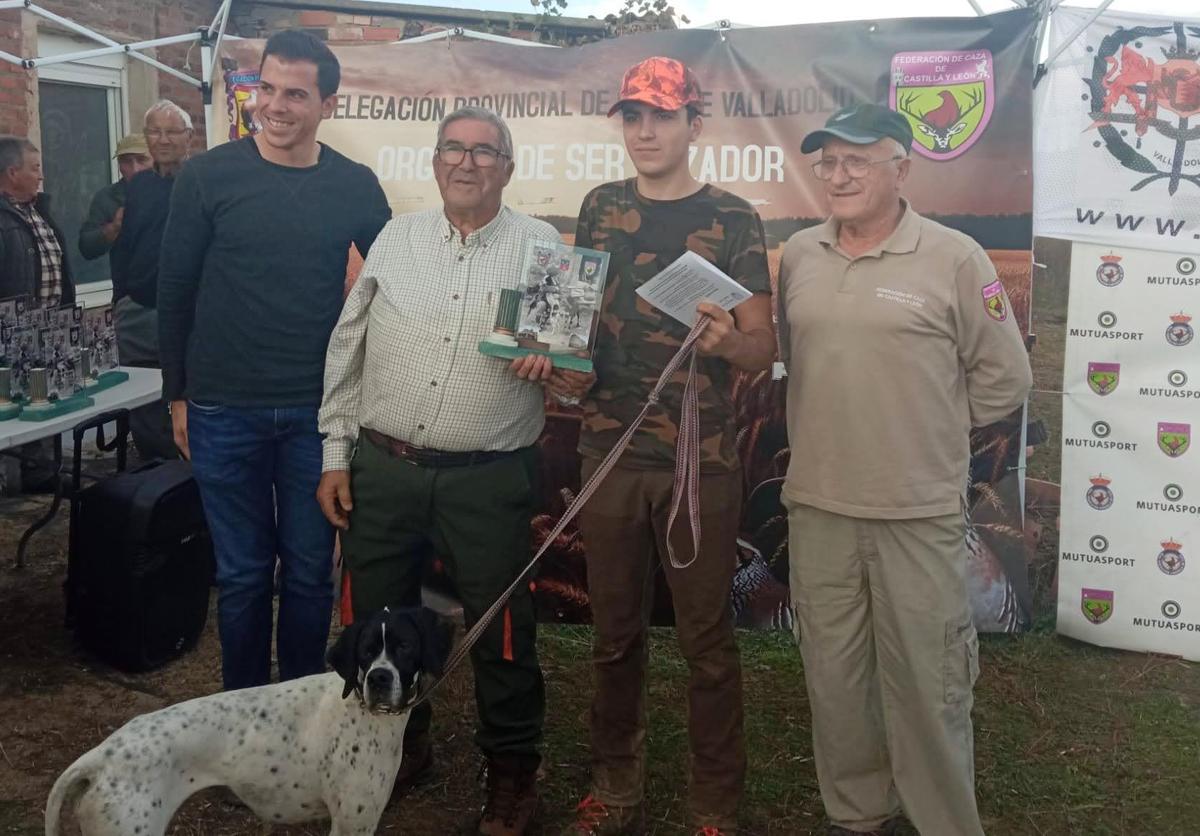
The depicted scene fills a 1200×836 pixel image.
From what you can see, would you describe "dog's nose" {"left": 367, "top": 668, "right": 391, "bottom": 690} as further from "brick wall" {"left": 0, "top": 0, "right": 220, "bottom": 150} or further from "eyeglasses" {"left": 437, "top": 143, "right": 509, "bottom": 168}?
"brick wall" {"left": 0, "top": 0, "right": 220, "bottom": 150}

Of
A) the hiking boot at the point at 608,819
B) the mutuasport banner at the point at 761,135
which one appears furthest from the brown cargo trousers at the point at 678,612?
the mutuasport banner at the point at 761,135

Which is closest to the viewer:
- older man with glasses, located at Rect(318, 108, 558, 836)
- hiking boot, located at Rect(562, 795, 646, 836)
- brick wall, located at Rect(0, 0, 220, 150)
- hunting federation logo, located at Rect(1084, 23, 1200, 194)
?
older man with glasses, located at Rect(318, 108, 558, 836)

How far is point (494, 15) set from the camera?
7.19 m

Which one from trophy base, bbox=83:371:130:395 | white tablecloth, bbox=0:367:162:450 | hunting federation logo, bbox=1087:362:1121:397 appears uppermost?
hunting federation logo, bbox=1087:362:1121:397

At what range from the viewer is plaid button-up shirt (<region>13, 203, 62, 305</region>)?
616 cm

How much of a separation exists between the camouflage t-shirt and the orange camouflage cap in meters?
0.25

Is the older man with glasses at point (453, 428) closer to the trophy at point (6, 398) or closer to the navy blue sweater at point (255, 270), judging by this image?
the navy blue sweater at point (255, 270)

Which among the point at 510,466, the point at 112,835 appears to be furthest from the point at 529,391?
the point at 112,835

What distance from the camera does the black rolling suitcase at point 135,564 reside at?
14.4 feet

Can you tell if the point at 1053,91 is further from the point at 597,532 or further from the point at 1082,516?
the point at 597,532

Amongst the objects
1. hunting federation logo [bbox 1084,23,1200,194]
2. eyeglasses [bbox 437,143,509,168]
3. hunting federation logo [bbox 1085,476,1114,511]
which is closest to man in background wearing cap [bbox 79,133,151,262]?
eyeglasses [bbox 437,143,509,168]

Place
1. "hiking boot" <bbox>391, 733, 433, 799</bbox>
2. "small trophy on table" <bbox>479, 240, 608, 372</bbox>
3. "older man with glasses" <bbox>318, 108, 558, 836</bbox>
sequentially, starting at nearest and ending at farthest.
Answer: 1. "small trophy on table" <bbox>479, 240, 608, 372</bbox>
2. "older man with glasses" <bbox>318, 108, 558, 836</bbox>
3. "hiking boot" <bbox>391, 733, 433, 799</bbox>

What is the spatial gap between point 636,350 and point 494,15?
16.7ft

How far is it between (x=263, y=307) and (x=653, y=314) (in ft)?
3.92
